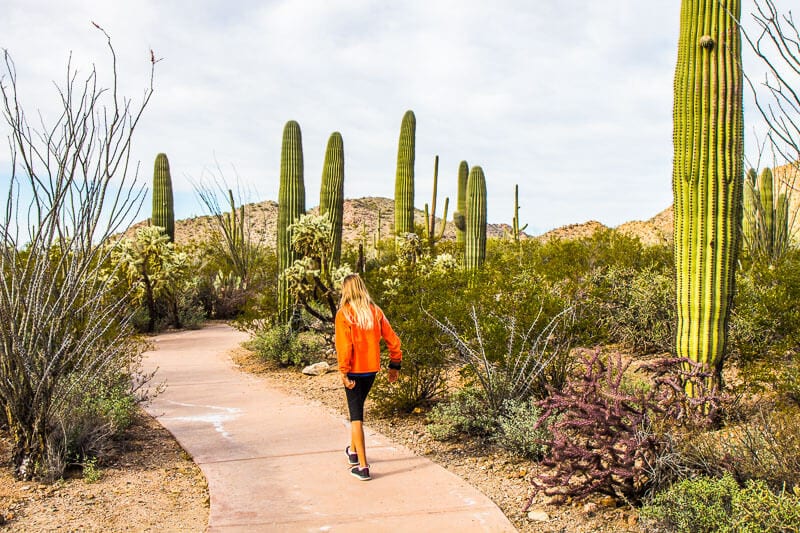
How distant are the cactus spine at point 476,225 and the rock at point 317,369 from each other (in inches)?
237

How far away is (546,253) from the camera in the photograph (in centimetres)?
1656

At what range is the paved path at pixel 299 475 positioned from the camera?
4543 mm

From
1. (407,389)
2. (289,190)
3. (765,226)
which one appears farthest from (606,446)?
(765,226)

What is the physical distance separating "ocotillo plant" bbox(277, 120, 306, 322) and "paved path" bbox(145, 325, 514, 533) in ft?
15.8

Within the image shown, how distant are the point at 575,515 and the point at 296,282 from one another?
22.8 feet

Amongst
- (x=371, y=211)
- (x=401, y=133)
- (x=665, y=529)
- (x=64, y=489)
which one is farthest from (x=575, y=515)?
(x=371, y=211)

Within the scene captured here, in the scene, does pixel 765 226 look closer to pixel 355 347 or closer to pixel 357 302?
pixel 357 302

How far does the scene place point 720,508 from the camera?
381cm

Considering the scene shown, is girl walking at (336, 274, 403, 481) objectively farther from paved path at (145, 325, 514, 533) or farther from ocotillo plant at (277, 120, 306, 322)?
ocotillo plant at (277, 120, 306, 322)

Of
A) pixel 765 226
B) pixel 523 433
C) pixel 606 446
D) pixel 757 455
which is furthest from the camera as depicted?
pixel 765 226

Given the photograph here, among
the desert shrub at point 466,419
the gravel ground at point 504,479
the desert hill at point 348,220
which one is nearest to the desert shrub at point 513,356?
the desert shrub at point 466,419

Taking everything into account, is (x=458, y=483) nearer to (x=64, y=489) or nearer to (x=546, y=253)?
(x=64, y=489)

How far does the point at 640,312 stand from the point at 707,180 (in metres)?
4.36

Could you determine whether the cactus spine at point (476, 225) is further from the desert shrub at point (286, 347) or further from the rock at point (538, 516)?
the rock at point (538, 516)
